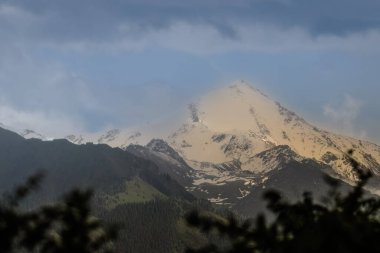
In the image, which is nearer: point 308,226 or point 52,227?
point 52,227

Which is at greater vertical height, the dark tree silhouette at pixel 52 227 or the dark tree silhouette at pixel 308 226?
the dark tree silhouette at pixel 308 226

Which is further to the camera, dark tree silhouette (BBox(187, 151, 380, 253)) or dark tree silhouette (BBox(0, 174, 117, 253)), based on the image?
dark tree silhouette (BBox(0, 174, 117, 253))

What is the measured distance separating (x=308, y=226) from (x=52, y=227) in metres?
10.9

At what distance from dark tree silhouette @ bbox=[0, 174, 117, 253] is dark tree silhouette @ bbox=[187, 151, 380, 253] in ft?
14.8

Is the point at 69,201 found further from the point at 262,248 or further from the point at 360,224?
the point at 360,224

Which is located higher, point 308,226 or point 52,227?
point 308,226

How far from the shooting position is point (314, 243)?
23.9 m

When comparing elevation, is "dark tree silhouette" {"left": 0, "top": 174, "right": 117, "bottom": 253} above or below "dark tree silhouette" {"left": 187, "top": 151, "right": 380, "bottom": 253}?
below

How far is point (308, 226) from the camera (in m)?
28.7

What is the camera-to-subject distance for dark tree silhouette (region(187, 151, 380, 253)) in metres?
24.1

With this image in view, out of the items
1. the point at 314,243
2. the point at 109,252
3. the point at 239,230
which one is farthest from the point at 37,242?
the point at 314,243

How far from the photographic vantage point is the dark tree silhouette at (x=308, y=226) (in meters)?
24.1

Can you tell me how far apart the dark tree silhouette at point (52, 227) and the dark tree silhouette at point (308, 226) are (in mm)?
4503

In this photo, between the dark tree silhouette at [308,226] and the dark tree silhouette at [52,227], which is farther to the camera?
the dark tree silhouette at [52,227]
